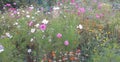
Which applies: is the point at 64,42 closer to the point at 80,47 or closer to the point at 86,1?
the point at 80,47

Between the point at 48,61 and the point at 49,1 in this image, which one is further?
the point at 49,1

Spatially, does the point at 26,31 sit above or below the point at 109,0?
above

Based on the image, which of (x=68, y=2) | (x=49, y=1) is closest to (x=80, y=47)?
(x=68, y=2)

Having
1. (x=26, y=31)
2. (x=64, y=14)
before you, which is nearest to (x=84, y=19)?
(x=64, y=14)

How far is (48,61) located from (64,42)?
13.6 inches

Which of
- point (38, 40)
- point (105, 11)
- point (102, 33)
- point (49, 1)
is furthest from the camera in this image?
point (49, 1)

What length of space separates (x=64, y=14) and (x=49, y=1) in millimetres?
3101

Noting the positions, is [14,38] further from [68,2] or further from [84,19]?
[68,2]

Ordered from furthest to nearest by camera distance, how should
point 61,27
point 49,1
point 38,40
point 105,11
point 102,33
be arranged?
point 49,1 → point 105,11 → point 102,33 → point 61,27 → point 38,40

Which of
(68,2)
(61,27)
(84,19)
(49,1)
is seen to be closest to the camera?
(61,27)

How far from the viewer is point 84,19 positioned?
620 centimetres

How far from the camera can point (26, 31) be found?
16.6ft

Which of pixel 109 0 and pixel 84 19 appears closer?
pixel 84 19

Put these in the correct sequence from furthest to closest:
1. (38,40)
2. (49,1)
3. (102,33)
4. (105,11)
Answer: (49,1) < (105,11) < (102,33) < (38,40)
